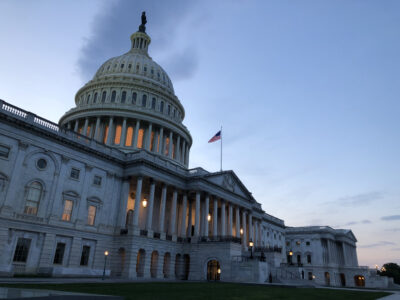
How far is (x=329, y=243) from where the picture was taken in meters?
107

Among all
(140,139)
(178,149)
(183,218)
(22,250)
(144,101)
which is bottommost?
(22,250)

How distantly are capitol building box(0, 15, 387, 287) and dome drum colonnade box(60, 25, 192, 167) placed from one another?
23cm

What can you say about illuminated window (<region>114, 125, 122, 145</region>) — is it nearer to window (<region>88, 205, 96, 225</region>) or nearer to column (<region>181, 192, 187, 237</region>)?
column (<region>181, 192, 187, 237</region>)

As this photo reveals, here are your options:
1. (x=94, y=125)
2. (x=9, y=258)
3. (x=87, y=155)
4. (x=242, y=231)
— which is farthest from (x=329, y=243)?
(x=9, y=258)

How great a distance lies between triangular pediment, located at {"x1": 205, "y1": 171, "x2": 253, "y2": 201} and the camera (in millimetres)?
56719

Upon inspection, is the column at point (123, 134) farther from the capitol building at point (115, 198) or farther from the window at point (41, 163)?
the window at point (41, 163)

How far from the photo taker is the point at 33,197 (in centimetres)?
3684

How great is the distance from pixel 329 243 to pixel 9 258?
322 feet

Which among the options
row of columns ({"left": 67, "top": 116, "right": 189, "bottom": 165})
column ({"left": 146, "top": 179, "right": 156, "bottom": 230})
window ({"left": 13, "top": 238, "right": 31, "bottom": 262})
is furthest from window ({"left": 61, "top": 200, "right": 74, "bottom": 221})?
row of columns ({"left": 67, "top": 116, "right": 189, "bottom": 165})

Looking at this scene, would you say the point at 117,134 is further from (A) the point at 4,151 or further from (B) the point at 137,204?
(A) the point at 4,151

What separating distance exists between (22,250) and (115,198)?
14.2 meters

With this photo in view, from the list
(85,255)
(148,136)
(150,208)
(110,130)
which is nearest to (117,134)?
(110,130)

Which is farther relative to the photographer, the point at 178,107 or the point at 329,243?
the point at 329,243

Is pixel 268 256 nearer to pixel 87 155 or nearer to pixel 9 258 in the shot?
pixel 87 155
